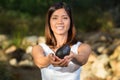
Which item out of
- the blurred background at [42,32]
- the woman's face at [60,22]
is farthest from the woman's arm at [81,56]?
the blurred background at [42,32]

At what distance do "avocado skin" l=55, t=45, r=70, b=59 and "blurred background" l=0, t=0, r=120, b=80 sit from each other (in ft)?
19.0

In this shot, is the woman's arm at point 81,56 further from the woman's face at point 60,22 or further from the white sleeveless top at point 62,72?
the woman's face at point 60,22

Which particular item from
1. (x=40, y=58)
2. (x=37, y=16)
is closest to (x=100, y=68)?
(x=37, y=16)

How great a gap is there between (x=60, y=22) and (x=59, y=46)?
0.17m

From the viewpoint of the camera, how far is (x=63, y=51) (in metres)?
2.65

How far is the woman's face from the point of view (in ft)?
9.18

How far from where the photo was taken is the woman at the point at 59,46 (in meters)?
2.75

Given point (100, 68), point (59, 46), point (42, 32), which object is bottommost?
point (42, 32)

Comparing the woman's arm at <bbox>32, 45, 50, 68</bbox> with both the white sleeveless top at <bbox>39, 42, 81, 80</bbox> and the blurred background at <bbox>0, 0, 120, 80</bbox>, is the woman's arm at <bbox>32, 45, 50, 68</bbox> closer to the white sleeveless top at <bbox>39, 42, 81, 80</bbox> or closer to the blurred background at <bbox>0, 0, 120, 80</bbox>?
the white sleeveless top at <bbox>39, 42, 81, 80</bbox>

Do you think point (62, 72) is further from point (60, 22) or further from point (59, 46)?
point (60, 22)

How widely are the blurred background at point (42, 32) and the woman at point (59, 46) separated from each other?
5.63 meters

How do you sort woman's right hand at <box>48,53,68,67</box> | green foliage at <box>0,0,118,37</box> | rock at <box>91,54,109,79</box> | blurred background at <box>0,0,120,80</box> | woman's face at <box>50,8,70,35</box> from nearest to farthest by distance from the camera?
woman's right hand at <box>48,53,68,67</box> < woman's face at <box>50,8,70,35</box> < rock at <box>91,54,109,79</box> < blurred background at <box>0,0,120,80</box> < green foliage at <box>0,0,118,37</box>

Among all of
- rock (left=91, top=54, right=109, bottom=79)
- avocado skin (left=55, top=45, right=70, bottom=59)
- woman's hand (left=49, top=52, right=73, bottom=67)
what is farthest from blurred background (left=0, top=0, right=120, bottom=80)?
woman's hand (left=49, top=52, right=73, bottom=67)

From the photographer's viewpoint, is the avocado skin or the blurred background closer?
the avocado skin
